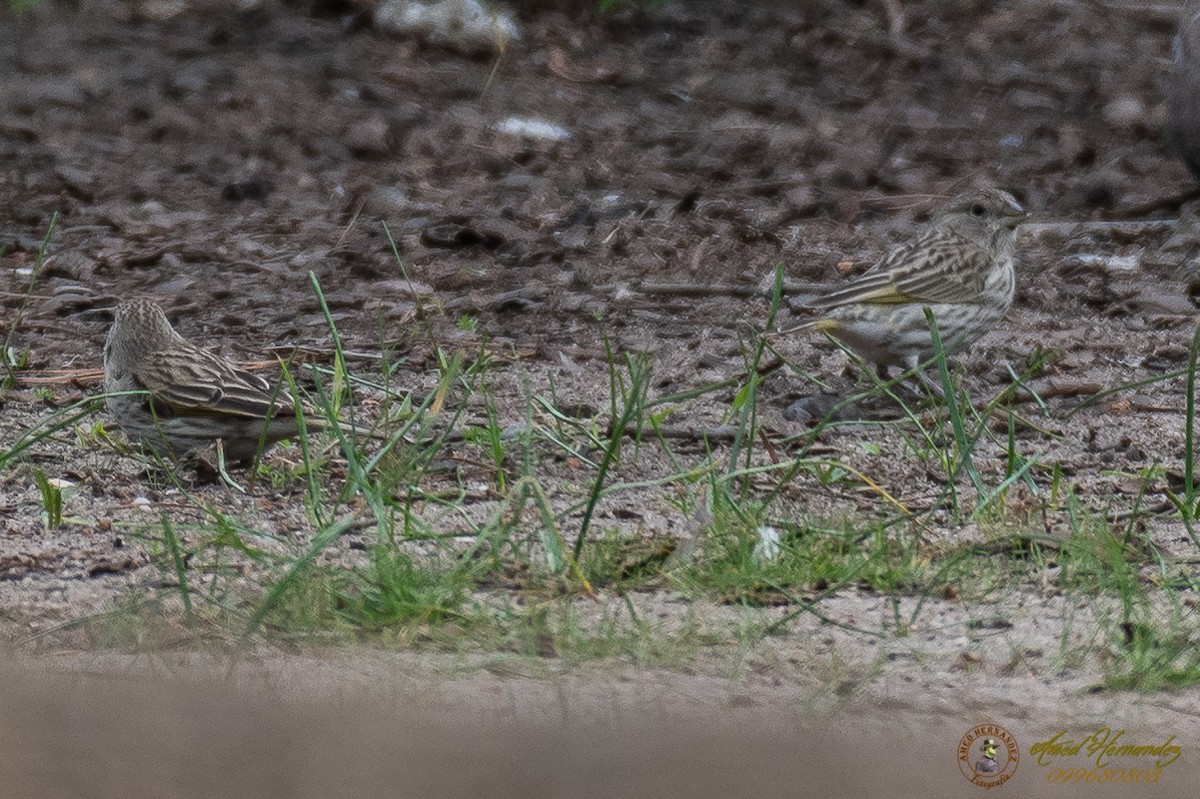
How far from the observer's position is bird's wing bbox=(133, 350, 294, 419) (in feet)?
20.5

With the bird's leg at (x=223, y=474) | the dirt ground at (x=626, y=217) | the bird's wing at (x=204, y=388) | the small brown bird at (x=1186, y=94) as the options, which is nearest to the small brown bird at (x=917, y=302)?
the dirt ground at (x=626, y=217)

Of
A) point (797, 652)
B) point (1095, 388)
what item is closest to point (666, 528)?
point (797, 652)

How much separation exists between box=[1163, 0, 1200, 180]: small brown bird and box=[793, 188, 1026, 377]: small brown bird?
2261 millimetres

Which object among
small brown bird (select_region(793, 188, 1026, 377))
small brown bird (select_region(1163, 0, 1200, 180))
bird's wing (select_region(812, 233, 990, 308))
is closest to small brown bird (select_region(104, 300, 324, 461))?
small brown bird (select_region(793, 188, 1026, 377))

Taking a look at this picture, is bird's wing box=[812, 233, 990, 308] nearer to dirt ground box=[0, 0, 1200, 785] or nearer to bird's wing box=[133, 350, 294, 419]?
dirt ground box=[0, 0, 1200, 785]

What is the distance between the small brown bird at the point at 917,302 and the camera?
740 centimetres

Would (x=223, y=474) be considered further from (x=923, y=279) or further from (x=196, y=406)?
(x=923, y=279)

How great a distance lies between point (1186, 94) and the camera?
966 centimetres

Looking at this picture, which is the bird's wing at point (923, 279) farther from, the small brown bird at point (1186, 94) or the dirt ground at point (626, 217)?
the small brown bird at point (1186, 94)

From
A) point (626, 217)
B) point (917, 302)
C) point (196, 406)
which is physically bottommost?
point (626, 217)

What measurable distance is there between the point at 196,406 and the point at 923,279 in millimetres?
3297

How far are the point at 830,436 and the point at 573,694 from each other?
10.4ft

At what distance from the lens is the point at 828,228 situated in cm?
977

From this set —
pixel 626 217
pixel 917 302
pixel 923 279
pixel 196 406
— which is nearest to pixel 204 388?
pixel 196 406
